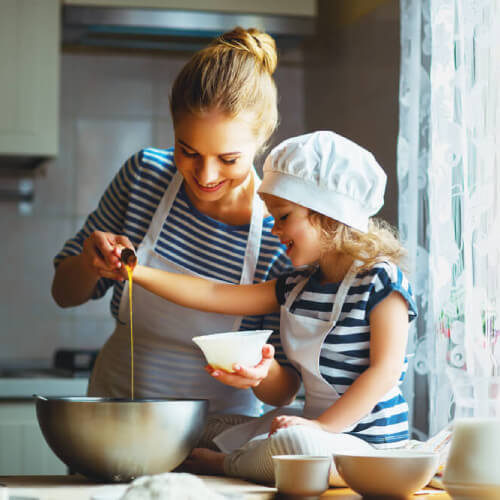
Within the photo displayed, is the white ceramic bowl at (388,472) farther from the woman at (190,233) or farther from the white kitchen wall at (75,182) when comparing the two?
the white kitchen wall at (75,182)

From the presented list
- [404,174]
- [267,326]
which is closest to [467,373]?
[267,326]

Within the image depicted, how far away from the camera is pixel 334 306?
123 cm

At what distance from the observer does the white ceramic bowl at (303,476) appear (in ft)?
2.99

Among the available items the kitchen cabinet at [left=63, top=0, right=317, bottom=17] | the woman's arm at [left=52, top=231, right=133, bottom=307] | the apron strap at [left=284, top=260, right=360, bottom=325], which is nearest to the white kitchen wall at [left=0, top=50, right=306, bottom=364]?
the kitchen cabinet at [left=63, top=0, right=317, bottom=17]

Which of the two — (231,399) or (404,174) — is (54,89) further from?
(231,399)

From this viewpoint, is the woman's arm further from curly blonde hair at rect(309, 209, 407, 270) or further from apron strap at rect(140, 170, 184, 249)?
curly blonde hair at rect(309, 209, 407, 270)

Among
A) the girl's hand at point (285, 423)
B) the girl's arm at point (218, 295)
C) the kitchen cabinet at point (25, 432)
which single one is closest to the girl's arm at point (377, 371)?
the girl's hand at point (285, 423)

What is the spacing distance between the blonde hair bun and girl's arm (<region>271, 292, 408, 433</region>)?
52 cm

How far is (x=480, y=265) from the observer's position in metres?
1.46

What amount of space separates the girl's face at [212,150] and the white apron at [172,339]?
0.45 ft

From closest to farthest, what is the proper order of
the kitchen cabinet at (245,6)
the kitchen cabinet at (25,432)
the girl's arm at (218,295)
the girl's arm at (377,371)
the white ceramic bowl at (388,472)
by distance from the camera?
the white ceramic bowl at (388,472)
the girl's arm at (377,371)
the girl's arm at (218,295)
the kitchen cabinet at (25,432)
the kitchen cabinet at (245,6)

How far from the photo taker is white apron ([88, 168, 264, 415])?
147 centimetres

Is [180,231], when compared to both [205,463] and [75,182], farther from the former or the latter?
[75,182]

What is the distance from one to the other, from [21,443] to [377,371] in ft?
4.40
